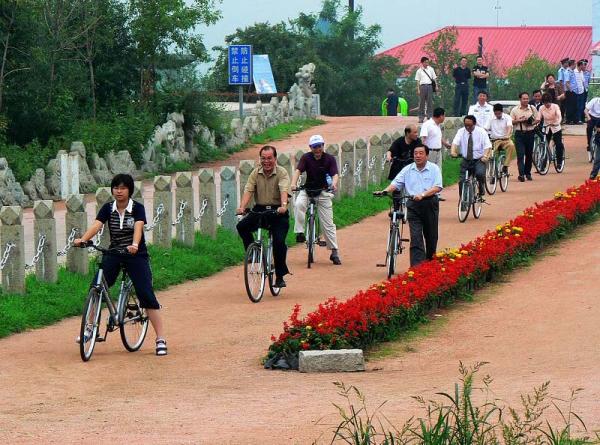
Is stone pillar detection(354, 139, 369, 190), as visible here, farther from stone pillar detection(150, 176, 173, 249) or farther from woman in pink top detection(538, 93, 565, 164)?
stone pillar detection(150, 176, 173, 249)

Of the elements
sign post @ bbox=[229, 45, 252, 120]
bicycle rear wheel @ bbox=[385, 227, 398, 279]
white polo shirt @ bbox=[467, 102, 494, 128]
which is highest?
sign post @ bbox=[229, 45, 252, 120]

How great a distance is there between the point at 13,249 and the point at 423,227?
4956mm

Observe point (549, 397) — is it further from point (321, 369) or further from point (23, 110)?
point (23, 110)

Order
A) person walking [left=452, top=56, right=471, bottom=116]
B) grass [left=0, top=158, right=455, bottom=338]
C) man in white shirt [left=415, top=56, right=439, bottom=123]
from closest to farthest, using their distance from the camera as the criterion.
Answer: grass [left=0, top=158, right=455, bottom=338] → man in white shirt [left=415, top=56, right=439, bottom=123] → person walking [left=452, top=56, right=471, bottom=116]

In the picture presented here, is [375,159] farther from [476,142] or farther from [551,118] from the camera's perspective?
[476,142]

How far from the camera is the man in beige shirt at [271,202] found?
1658 cm

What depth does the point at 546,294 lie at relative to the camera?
1636 centimetres

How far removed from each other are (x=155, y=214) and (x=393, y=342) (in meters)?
6.51

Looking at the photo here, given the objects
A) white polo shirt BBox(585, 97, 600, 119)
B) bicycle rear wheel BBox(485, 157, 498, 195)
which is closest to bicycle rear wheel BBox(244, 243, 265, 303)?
bicycle rear wheel BBox(485, 157, 498, 195)

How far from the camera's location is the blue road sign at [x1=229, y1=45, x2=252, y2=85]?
3744 centimetres

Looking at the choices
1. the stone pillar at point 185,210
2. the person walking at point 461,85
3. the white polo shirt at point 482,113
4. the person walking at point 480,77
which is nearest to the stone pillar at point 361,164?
the white polo shirt at point 482,113

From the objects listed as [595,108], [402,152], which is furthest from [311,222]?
[595,108]

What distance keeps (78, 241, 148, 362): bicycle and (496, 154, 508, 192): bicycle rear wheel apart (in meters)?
15.1

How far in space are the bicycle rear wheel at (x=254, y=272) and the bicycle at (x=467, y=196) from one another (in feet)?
25.7
